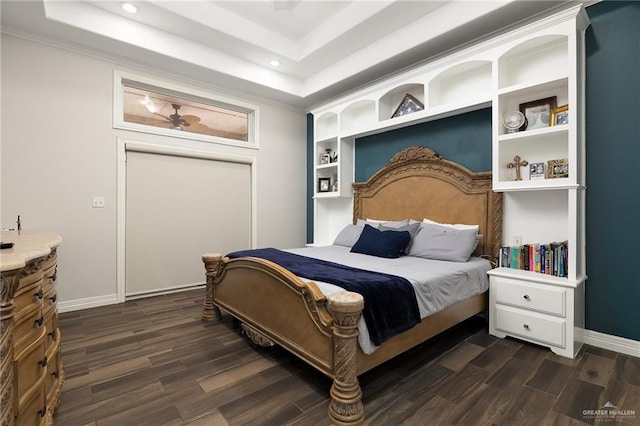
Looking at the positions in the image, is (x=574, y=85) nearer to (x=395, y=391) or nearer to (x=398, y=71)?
(x=398, y=71)

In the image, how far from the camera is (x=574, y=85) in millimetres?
2279

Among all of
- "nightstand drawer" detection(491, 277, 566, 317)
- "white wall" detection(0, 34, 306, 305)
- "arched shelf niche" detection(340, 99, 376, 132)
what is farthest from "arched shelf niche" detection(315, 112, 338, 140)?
"nightstand drawer" detection(491, 277, 566, 317)

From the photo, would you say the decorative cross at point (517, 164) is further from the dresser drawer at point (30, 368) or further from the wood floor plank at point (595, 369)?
the dresser drawer at point (30, 368)

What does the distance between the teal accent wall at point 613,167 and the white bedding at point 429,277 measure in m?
0.81

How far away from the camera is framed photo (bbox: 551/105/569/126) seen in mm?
2459

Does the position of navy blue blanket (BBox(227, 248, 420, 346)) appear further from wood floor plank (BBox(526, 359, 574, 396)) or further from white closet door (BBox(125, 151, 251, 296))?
white closet door (BBox(125, 151, 251, 296))

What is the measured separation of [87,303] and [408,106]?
418cm

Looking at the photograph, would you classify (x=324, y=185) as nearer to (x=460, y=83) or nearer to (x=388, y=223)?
(x=388, y=223)

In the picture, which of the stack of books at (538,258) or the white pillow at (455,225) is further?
the white pillow at (455,225)

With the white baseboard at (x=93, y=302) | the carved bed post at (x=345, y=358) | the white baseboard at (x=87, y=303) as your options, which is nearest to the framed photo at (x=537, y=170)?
the carved bed post at (x=345, y=358)

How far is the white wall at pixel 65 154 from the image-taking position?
2.90 m

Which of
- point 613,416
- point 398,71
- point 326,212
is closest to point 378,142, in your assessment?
point 398,71

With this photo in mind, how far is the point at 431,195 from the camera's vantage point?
3.37 meters

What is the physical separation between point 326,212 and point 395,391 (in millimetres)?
3186
